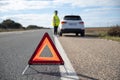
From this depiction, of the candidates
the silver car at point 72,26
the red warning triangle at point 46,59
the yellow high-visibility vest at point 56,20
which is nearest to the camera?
the red warning triangle at point 46,59

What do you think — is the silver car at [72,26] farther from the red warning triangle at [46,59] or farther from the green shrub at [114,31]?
the red warning triangle at [46,59]

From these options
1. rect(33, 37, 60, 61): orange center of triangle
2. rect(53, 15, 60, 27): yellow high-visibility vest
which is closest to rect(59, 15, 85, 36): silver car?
rect(53, 15, 60, 27): yellow high-visibility vest

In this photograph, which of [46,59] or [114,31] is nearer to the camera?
[46,59]

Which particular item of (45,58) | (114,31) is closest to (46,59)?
(45,58)

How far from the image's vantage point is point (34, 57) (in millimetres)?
8336

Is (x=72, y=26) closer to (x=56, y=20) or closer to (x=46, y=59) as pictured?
(x=56, y=20)

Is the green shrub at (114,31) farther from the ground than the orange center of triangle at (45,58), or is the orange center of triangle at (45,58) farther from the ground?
the orange center of triangle at (45,58)

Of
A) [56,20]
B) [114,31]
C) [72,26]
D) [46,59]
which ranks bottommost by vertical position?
[114,31]

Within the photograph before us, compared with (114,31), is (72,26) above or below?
above

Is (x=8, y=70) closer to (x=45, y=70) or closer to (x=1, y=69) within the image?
(x=1, y=69)

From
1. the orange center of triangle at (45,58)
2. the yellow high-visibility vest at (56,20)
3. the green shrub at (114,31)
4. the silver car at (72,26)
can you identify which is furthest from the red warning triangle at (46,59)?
the yellow high-visibility vest at (56,20)

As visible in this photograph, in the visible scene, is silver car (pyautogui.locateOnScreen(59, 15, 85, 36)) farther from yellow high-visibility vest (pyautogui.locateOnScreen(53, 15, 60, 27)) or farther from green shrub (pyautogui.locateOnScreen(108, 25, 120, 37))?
green shrub (pyautogui.locateOnScreen(108, 25, 120, 37))

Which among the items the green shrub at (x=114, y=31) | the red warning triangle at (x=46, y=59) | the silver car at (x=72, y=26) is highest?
the red warning triangle at (x=46, y=59)

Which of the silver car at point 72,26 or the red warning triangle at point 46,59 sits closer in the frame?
the red warning triangle at point 46,59
